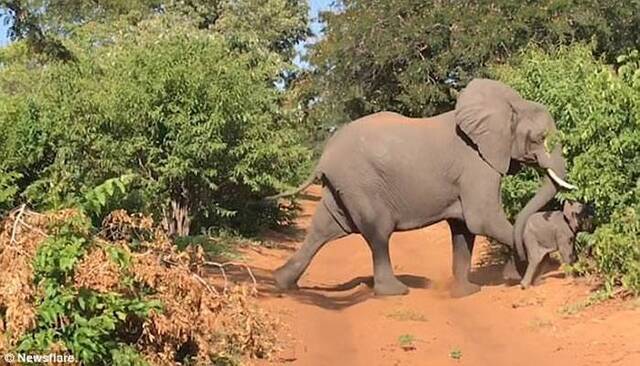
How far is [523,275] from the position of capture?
37.4 feet

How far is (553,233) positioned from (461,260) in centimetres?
125

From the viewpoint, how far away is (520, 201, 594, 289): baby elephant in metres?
10.7

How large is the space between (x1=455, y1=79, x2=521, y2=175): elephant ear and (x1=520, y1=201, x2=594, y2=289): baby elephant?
0.84 meters

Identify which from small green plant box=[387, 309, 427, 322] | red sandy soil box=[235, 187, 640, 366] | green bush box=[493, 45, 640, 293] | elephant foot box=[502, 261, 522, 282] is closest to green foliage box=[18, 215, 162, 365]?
red sandy soil box=[235, 187, 640, 366]

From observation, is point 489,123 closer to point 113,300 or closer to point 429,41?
point 113,300

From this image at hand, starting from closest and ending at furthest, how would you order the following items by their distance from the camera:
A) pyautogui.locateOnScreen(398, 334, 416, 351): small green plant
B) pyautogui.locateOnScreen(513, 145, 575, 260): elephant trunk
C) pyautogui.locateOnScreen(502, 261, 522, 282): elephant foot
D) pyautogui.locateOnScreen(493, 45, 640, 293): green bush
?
pyautogui.locateOnScreen(398, 334, 416, 351): small green plant < pyautogui.locateOnScreen(493, 45, 640, 293): green bush < pyautogui.locateOnScreen(513, 145, 575, 260): elephant trunk < pyautogui.locateOnScreen(502, 261, 522, 282): elephant foot

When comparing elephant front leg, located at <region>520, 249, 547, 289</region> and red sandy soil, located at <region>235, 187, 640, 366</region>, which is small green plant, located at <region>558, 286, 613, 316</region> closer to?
red sandy soil, located at <region>235, 187, 640, 366</region>

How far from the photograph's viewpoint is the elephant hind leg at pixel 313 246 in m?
11.6

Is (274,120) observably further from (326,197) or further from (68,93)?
(326,197)

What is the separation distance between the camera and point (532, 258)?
1084 centimetres

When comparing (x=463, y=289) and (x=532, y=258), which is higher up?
(x=532, y=258)

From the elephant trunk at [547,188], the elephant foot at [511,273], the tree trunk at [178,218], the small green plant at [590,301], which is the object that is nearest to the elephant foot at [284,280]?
the elephant foot at [511,273]

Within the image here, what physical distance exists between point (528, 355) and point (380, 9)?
61.3 feet

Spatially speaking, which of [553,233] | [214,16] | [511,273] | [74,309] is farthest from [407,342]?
[214,16]
